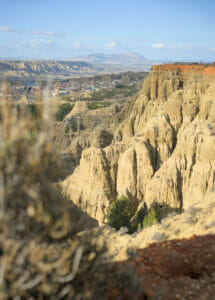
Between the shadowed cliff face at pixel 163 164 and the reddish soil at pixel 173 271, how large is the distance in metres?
10.8

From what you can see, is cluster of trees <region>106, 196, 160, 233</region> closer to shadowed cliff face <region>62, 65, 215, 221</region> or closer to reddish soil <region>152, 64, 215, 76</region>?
shadowed cliff face <region>62, 65, 215, 221</region>

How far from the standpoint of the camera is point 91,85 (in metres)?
169

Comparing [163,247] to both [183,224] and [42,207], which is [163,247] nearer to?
[183,224]

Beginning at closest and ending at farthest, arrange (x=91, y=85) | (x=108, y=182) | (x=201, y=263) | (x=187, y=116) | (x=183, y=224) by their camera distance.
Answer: (x=201, y=263)
(x=183, y=224)
(x=108, y=182)
(x=187, y=116)
(x=91, y=85)

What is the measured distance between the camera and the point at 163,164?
2223 centimetres

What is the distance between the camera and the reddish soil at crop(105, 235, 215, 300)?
5930 mm

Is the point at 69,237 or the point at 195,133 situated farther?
the point at 195,133

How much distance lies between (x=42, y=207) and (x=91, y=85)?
171 m

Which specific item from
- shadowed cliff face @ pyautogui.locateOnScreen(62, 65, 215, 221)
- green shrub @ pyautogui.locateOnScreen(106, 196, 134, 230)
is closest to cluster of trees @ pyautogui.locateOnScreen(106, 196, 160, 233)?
green shrub @ pyautogui.locateOnScreen(106, 196, 134, 230)

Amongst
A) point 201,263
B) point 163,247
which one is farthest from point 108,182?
point 201,263

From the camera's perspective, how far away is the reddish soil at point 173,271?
5930 mm

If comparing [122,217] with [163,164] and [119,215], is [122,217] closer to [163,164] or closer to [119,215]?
[119,215]

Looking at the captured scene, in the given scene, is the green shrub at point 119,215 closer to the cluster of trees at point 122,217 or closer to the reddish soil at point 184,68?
the cluster of trees at point 122,217

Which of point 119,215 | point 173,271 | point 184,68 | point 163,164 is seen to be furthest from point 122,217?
point 184,68
